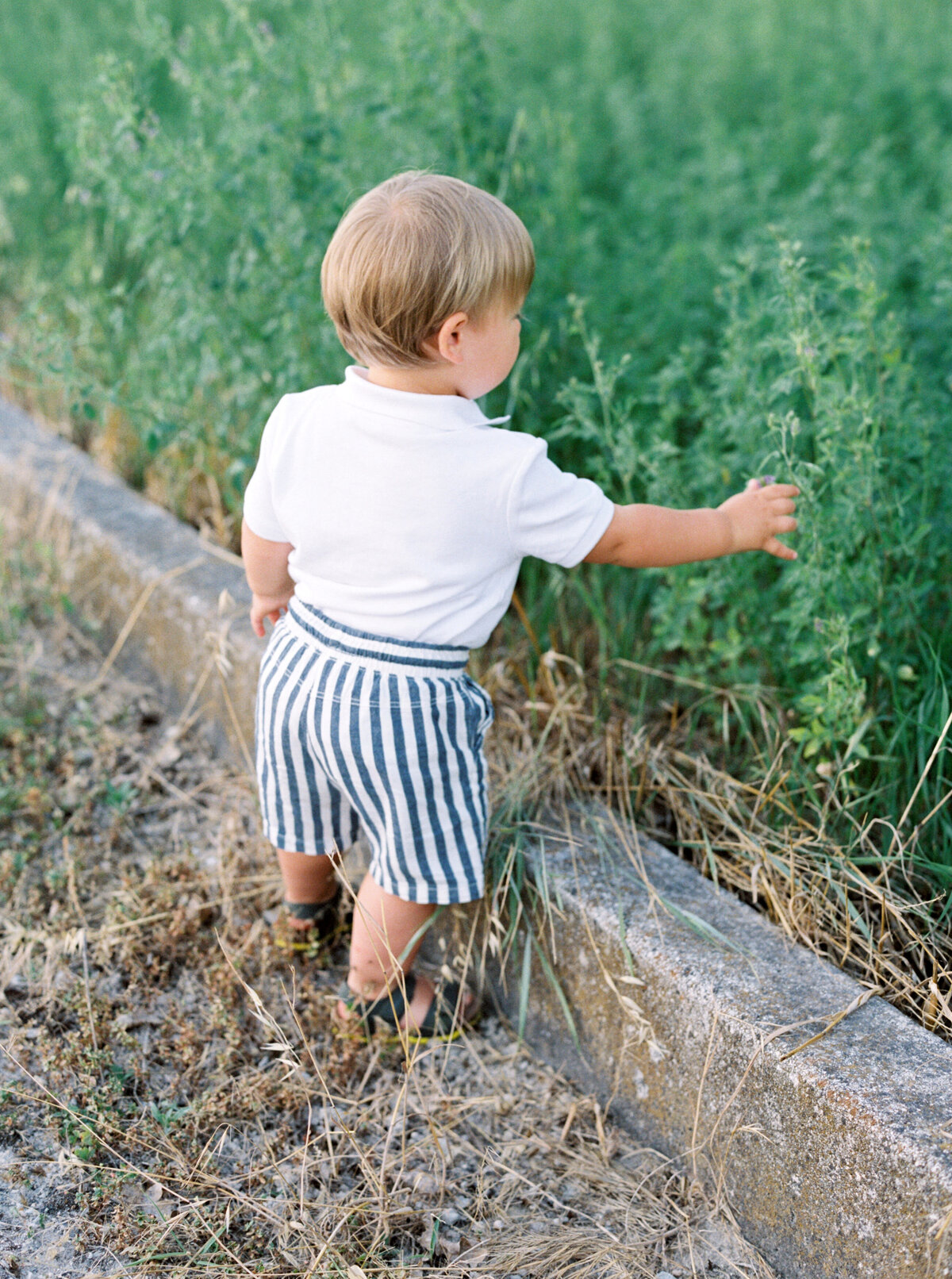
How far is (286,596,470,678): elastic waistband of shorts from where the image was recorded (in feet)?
5.67

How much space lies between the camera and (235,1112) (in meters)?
1.82

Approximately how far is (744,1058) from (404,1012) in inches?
25.7

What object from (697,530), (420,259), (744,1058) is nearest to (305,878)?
(744,1058)

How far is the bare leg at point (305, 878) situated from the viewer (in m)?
2.06

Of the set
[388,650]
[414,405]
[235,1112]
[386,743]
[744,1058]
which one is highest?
[414,405]

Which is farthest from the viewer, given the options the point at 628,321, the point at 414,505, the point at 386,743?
the point at 628,321

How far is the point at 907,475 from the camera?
236 cm

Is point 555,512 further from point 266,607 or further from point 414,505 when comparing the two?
point 266,607

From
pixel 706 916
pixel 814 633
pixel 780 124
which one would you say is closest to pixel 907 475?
pixel 814 633

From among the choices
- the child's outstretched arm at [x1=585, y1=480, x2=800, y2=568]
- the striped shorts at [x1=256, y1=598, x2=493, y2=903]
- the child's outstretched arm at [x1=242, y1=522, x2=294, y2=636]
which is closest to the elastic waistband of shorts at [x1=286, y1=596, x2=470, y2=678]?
the striped shorts at [x1=256, y1=598, x2=493, y2=903]

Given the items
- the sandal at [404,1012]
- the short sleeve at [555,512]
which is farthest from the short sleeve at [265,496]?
the sandal at [404,1012]

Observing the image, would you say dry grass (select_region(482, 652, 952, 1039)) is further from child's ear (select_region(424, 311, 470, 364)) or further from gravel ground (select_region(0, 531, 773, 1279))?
child's ear (select_region(424, 311, 470, 364))

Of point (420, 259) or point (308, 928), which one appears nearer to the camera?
point (420, 259)

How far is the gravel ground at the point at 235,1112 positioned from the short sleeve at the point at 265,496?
0.70 m
